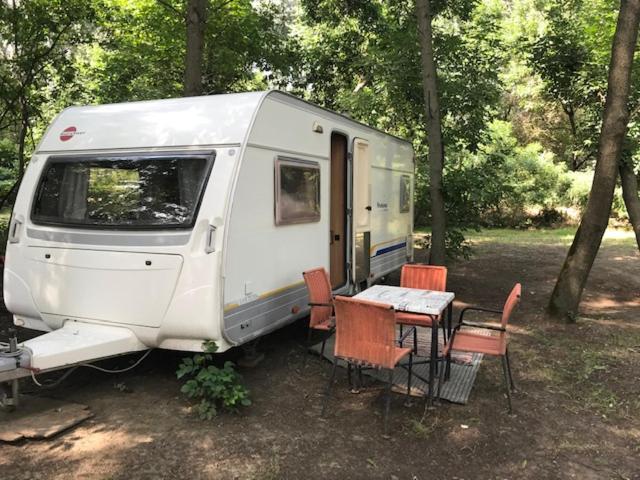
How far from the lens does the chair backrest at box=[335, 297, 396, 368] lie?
152 inches

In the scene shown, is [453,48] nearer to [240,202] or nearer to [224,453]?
[240,202]

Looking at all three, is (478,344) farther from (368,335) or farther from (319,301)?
(319,301)

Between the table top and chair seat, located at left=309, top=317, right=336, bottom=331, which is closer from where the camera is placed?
the table top

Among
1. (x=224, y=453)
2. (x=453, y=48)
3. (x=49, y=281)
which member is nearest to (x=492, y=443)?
(x=224, y=453)

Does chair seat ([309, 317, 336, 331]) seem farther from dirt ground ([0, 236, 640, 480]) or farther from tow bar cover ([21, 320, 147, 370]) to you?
tow bar cover ([21, 320, 147, 370])

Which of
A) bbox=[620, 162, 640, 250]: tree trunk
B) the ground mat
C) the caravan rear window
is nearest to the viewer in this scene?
the ground mat

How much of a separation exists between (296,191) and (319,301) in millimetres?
1076

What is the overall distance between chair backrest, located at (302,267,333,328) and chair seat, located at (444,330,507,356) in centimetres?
125

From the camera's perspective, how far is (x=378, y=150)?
7.41 metres

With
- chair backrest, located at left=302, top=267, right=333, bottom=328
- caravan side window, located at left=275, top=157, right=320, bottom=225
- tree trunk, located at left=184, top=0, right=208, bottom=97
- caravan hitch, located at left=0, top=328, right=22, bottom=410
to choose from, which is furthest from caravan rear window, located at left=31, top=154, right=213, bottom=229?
tree trunk, located at left=184, top=0, right=208, bottom=97

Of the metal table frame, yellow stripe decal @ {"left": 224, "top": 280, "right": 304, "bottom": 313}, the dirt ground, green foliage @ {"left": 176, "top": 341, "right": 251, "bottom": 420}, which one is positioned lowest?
the dirt ground

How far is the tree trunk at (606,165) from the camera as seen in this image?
6.08 meters

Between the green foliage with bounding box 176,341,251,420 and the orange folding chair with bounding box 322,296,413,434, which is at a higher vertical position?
the orange folding chair with bounding box 322,296,413,434

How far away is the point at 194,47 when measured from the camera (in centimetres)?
802
